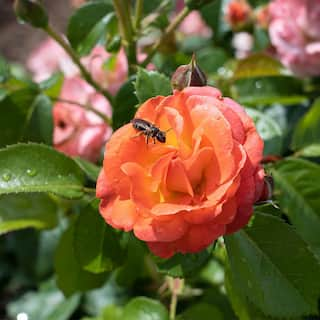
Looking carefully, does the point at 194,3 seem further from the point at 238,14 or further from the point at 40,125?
the point at 238,14

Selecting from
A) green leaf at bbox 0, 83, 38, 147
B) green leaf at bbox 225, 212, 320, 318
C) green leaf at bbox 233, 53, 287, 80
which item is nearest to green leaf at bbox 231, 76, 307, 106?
green leaf at bbox 233, 53, 287, 80

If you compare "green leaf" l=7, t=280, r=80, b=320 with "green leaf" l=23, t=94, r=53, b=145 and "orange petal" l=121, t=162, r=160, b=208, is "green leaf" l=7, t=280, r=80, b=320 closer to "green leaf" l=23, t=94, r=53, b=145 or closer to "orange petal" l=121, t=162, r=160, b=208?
"green leaf" l=23, t=94, r=53, b=145

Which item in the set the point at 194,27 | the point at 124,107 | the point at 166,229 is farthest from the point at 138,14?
the point at 194,27

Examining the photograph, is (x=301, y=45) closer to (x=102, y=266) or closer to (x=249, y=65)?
(x=249, y=65)

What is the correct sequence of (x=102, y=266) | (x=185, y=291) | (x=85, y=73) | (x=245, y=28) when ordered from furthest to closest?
(x=245, y=28) < (x=185, y=291) < (x=85, y=73) < (x=102, y=266)

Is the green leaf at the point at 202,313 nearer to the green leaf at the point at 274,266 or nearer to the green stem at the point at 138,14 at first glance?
the green leaf at the point at 274,266

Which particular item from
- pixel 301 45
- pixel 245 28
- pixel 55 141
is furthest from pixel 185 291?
pixel 245 28

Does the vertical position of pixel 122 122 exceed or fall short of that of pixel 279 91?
it exceeds it
